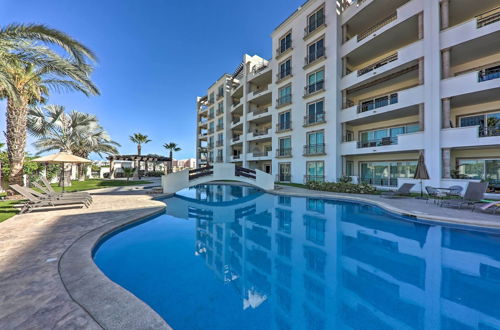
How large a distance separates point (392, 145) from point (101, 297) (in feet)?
59.3

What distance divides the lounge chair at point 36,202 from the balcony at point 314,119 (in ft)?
59.6

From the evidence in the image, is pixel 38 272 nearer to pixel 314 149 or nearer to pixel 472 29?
pixel 314 149

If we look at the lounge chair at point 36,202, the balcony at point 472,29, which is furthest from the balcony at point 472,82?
the lounge chair at point 36,202

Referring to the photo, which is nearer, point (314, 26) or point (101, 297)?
point (101, 297)

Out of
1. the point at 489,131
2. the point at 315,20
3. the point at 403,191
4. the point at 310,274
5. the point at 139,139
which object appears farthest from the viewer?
the point at 139,139

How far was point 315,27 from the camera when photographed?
64.4 ft

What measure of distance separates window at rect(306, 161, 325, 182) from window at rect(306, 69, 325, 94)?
718 cm

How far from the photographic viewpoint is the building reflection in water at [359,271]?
3225 mm

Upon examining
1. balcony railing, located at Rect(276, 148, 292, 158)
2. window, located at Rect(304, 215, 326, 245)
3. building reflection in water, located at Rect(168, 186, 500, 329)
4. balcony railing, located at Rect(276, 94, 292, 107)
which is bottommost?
window, located at Rect(304, 215, 326, 245)

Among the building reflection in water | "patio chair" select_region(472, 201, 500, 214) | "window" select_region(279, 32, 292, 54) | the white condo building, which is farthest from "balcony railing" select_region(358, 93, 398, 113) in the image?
the building reflection in water

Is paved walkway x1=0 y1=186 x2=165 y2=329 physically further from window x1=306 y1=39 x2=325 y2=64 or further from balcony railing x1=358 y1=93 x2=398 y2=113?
window x1=306 y1=39 x2=325 y2=64

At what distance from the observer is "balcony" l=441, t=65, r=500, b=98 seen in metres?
11.5

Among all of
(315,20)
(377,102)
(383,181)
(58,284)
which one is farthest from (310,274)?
(315,20)

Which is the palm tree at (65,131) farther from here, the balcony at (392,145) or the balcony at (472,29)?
the balcony at (472,29)
